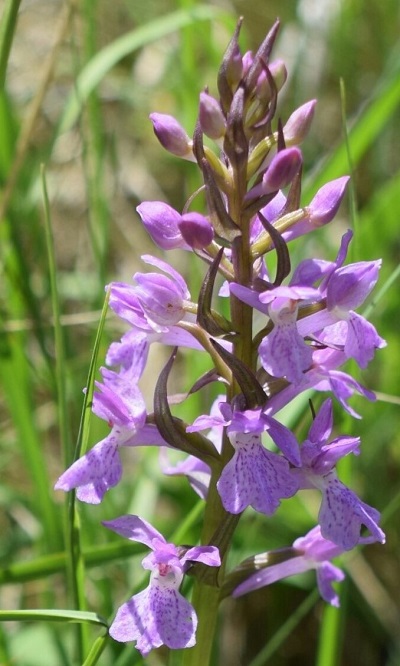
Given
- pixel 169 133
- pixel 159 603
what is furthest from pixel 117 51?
pixel 159 603

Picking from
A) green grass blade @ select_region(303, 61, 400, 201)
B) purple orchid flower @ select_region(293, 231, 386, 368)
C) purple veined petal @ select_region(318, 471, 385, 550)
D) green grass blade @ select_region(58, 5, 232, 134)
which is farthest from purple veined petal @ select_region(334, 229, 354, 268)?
green grass blade @ select_region(58, 5, 232, 134)

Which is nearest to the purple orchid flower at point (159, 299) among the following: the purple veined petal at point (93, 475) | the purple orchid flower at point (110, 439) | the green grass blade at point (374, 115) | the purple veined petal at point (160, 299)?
the purple veined petal at point (160, 299)

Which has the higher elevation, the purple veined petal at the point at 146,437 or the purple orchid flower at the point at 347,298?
the purple orchid flower at the point at 347,298


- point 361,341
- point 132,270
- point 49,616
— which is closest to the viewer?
point 49,616

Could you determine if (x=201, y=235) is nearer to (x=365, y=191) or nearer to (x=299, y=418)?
(x=299, y=418)

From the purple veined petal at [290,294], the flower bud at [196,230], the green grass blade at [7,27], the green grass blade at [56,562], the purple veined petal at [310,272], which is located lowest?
the green grass blade at [56,562]

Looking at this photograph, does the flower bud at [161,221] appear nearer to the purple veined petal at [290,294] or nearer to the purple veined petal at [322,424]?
the purple veined petal at [290,294]

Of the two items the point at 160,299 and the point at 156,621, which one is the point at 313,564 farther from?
the point at 160,299
